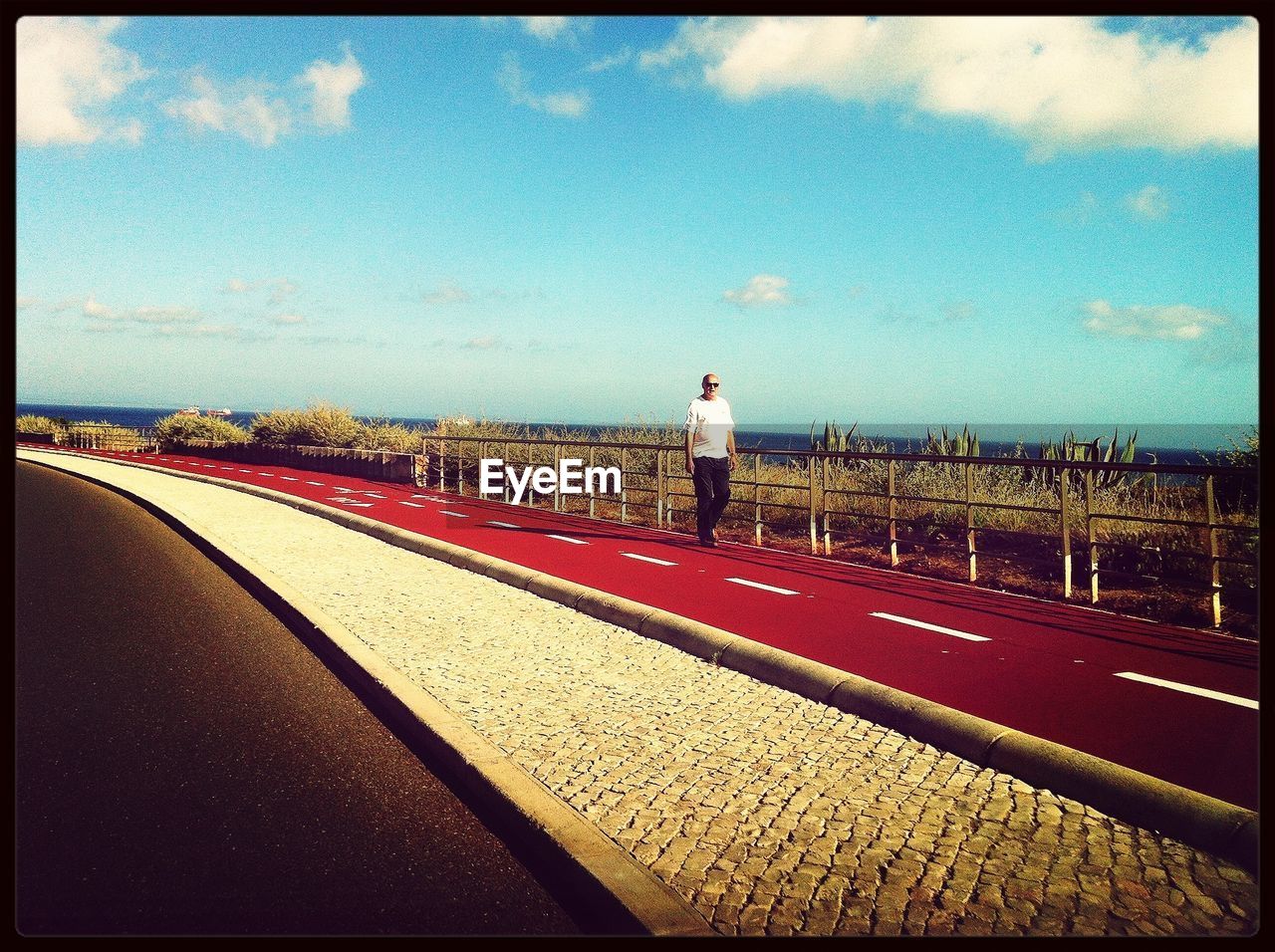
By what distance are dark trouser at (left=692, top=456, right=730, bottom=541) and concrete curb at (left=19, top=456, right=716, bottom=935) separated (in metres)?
5.47

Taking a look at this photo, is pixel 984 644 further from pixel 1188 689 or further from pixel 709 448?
pixel 709 448

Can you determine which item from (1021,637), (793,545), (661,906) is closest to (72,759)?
(661,906)

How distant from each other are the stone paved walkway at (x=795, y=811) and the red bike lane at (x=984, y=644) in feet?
2.53

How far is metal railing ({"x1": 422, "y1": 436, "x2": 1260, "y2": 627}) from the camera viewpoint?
28.0ft

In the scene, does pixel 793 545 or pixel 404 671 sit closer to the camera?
pixel 404 671

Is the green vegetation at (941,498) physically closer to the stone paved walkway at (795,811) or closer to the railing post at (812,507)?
the railing post at (812,507)

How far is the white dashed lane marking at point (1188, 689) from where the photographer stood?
17.3 feet

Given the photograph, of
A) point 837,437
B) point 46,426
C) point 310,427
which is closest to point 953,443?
point 837,437

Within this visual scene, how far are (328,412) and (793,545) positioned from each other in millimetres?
23238

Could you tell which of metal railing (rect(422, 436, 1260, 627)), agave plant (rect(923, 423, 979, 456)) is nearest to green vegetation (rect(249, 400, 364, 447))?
metal railing (rect(422, 436, 1260, 627))

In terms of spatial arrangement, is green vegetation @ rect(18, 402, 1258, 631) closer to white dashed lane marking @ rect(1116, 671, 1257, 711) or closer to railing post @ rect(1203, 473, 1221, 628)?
railing post @ rect(1203, 473, 1221, 628)

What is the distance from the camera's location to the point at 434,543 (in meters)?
11.2
